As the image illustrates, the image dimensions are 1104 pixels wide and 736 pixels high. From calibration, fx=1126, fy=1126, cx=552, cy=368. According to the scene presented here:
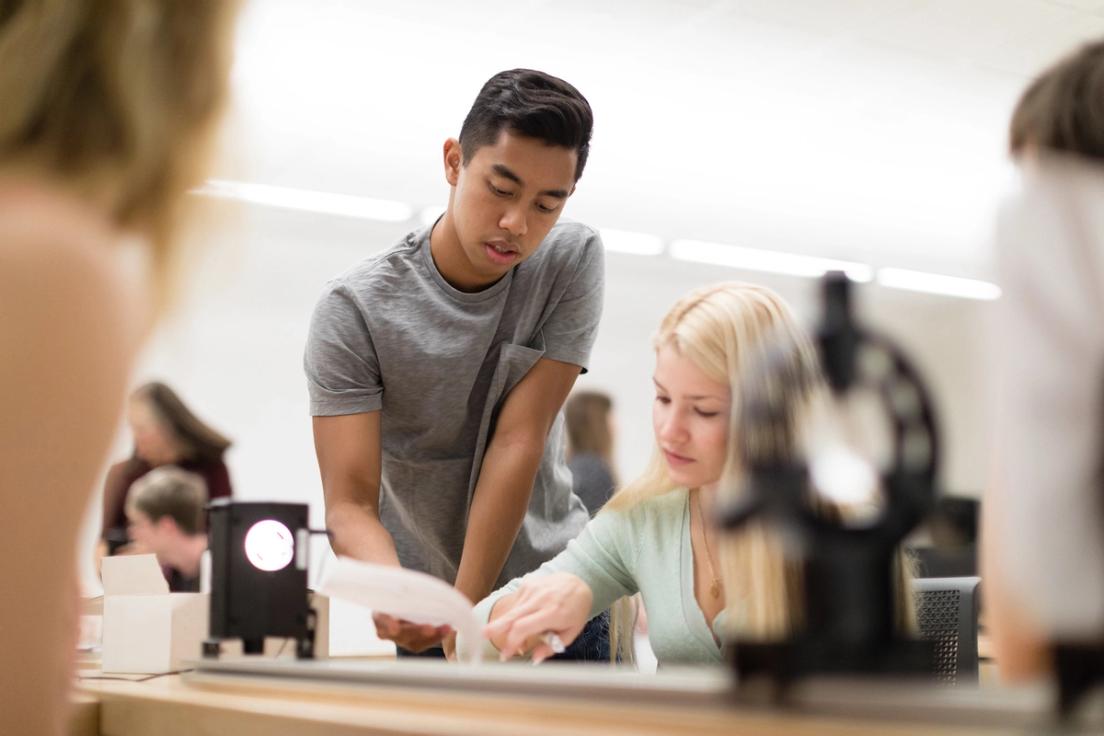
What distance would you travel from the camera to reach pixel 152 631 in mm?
1562

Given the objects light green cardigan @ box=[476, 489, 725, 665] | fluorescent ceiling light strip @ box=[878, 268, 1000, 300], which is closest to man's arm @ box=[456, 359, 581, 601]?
light green cardigan @ box=[476, 489, 725, 665]

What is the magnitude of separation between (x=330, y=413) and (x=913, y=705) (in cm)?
138

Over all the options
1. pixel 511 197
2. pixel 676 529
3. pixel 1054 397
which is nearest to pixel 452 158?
pixel 511 197

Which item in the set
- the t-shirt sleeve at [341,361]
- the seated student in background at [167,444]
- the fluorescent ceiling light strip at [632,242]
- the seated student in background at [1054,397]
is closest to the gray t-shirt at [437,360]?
the t-shirt sleeve at [341,361]

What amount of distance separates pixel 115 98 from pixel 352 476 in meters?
1.06

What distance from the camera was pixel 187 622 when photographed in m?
1.58

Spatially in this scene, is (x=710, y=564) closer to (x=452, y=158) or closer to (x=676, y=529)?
(x=676, y=529)

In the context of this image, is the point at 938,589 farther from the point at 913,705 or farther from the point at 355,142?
the point at 355,142

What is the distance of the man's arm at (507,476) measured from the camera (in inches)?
69.3

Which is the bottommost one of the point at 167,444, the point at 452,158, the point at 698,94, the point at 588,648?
the point at 588,648

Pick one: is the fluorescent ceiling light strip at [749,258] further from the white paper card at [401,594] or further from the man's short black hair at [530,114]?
the white paper card at [401,594]

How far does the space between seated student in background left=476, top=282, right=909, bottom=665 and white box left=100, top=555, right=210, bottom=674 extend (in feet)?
1.33

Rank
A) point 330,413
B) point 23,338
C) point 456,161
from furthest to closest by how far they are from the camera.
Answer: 1. point 456,161
2. point 330,413
3. point 23,338

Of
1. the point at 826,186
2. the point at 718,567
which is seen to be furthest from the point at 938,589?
the point at 826,186
